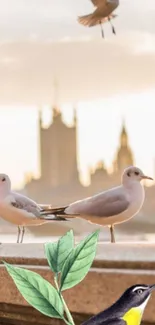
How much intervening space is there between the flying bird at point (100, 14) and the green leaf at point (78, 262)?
2.09ft

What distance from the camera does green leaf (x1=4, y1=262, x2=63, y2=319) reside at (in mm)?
317

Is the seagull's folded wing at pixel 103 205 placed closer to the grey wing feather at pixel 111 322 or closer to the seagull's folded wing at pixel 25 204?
the seagull's folded wing at pixel 25 204

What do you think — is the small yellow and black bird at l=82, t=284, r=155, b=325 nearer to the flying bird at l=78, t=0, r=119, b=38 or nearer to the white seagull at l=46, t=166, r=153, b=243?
the white seagull at l=46, t=166, r=153, b=243

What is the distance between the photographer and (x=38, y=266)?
61 centimetres

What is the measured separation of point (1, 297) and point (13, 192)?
0.95 feet

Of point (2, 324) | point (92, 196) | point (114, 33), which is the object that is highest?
point (114, 33)

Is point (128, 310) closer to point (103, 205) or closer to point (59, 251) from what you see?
point (59, 251)

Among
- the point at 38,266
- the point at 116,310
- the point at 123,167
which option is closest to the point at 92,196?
the point at 123,167

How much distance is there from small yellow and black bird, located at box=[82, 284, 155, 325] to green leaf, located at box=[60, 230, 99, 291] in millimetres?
28

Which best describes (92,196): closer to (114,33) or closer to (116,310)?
(114,33)

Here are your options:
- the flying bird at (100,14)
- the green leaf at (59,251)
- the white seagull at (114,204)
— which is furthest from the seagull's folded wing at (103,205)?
the green leaf at (59,251)

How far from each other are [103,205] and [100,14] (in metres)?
0.33

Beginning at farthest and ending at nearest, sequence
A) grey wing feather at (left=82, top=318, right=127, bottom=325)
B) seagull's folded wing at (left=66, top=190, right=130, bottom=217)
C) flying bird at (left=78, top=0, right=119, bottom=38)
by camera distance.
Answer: flying bird at (left=78, top=0, right=119, bottom=38), seagull's folded wing at (left=66, top=190, right=130, bottom=217), grey wing feather at (left=82, top=318, right=127, bottom=325)

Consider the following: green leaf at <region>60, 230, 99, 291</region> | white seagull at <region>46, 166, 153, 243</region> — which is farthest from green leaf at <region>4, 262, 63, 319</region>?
white seagull at <region>46, 166, 153, 243</region>
